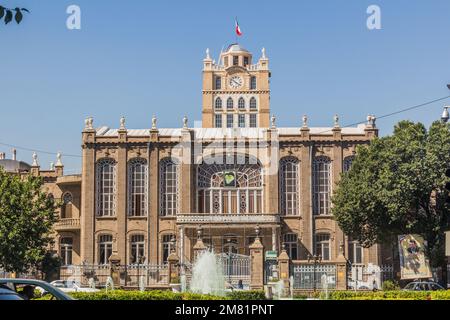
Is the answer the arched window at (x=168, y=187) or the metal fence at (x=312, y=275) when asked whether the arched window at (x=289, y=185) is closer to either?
the arched window at (x=168, y=187)

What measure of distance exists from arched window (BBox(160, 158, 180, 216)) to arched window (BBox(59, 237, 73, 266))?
7772 mm

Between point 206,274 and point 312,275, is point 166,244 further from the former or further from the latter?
point 312,275

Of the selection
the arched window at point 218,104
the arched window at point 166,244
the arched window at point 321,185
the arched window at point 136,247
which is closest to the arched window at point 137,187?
the arched window at point 136,247

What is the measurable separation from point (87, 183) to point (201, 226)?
901 cm

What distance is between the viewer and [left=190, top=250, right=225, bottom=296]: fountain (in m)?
46.8

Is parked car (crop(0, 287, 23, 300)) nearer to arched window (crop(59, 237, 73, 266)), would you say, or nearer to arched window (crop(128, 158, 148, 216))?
arched window (crop(128, 158, 148, 216))

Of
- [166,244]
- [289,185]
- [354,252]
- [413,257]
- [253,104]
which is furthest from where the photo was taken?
[253,104]

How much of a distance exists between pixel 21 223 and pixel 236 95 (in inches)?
1379

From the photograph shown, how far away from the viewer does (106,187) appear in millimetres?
61750

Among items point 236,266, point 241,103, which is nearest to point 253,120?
point 241,103

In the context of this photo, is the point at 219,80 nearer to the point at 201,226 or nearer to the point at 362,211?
the point at 201,226

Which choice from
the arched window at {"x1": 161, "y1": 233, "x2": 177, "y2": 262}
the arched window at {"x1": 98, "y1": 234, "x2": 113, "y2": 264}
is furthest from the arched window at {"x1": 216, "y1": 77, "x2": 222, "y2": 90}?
the arched window at {"x1": 98, "y1": 234, "x2": 113, "y2": 264}

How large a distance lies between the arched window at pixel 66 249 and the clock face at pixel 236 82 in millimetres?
24814
